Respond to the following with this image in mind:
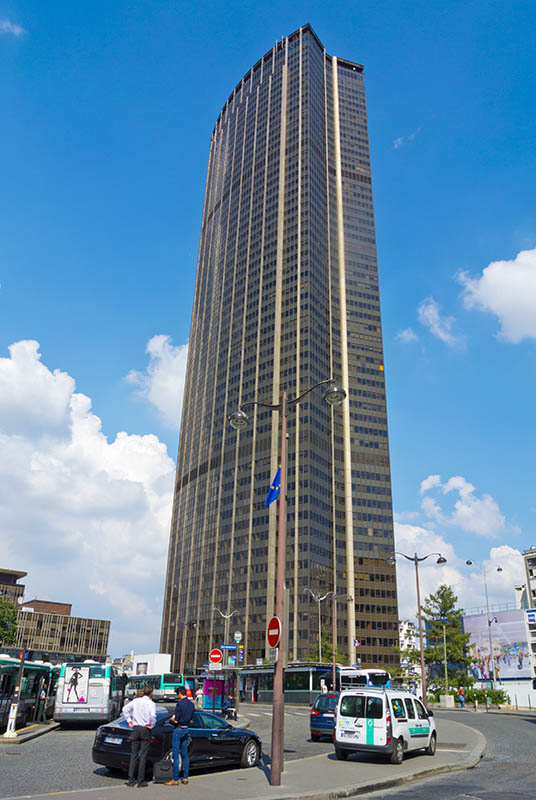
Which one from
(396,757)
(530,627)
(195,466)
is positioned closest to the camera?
(396,757)

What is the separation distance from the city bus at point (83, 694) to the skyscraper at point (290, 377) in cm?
8606

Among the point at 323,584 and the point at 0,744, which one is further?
the point at 323,584

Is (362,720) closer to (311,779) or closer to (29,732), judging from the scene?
(311,779)

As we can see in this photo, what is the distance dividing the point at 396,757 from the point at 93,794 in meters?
9.06

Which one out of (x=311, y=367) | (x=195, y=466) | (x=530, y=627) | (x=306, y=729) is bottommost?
(x=306, y=729)

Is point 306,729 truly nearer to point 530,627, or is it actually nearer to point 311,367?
point 530,627

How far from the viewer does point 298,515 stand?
396ft

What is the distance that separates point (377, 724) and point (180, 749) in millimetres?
6338

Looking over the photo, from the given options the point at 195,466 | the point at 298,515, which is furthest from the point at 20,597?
the point at 298,515

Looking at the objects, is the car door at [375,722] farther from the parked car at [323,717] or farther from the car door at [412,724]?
the parked car at [323,717]

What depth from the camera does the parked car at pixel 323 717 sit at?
23391mm

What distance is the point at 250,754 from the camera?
615 inches

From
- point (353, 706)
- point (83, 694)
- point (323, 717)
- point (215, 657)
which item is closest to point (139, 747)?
point (353, 706)

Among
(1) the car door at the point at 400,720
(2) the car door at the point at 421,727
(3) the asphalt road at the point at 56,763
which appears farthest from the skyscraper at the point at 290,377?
(1) the car door at the point at 400,720
